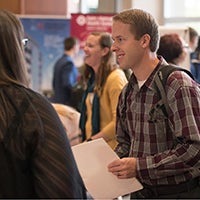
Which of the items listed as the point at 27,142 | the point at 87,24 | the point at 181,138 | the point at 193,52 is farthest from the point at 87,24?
the point at 27,142

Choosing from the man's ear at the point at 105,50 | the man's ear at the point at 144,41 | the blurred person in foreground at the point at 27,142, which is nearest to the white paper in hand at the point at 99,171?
the man's ear at the point at 144,41

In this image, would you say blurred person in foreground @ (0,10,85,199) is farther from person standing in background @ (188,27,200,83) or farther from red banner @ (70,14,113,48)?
red banner @ (70,14,113,48)

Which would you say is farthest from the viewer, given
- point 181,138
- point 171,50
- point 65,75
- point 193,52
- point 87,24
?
point 87,24

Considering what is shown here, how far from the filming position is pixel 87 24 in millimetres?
6188

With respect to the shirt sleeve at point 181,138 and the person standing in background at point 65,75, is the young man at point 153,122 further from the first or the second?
the person standing in background at point 65,75

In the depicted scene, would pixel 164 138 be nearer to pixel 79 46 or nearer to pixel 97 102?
pixel 97 102

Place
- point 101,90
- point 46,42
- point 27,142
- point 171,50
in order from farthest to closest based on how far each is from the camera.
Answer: point 46,42
point 101,90
point 171,50
point 27,142

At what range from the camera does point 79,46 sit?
6191 millimetres

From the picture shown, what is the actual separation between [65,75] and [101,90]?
2842 millimetres

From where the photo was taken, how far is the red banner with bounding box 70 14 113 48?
20.1ft

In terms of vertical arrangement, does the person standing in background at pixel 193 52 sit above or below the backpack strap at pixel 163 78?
below

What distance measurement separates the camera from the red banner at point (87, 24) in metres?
6.12

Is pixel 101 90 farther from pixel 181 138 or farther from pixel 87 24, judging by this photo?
pixel 87 24

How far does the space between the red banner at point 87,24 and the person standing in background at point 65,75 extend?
9.7 inches
